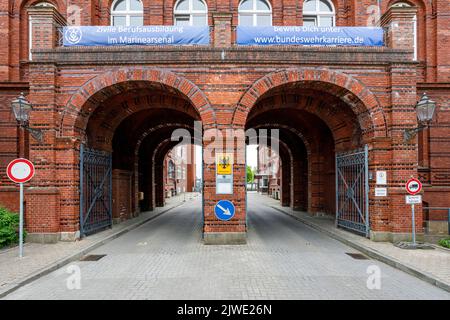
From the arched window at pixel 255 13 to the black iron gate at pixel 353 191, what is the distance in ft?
22.9

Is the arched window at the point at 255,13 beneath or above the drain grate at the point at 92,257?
above

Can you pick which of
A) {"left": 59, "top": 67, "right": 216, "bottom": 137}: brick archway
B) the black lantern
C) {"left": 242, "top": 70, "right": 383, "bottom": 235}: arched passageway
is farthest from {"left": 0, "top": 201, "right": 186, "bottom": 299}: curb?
the black lantern

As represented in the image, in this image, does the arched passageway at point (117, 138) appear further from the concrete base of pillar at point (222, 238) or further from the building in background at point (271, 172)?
the building in background at point (271, 172)

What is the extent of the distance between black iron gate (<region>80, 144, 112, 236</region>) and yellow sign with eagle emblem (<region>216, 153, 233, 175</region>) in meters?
4.57

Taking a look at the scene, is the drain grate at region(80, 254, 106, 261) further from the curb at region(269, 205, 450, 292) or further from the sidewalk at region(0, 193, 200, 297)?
the curb at region(269, 205, 450, 292)

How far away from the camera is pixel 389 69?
33.5 ft

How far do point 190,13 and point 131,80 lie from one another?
239 inches

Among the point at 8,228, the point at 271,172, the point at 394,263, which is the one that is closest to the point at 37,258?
the point at 8,228

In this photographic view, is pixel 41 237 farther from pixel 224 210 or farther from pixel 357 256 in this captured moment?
pixel 357 256

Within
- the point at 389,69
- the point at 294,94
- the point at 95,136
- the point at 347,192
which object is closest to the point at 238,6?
the point at 294,94

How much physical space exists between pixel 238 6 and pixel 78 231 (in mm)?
11249

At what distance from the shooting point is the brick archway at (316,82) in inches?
394

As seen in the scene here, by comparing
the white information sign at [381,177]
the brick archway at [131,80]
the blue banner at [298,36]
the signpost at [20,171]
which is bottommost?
the white information sign at [381,177]

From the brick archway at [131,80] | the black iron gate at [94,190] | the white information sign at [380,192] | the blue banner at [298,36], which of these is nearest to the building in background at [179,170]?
the black iron gate at [94,190]
